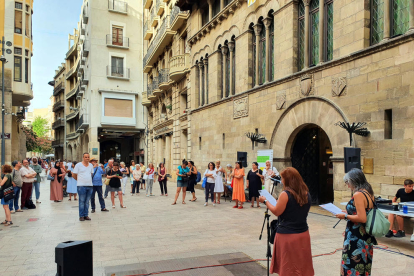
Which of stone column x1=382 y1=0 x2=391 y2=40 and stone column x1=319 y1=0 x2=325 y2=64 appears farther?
stone column x1=319 y1=0 x2=325 y2=64

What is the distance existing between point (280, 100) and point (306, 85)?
60.5 inches

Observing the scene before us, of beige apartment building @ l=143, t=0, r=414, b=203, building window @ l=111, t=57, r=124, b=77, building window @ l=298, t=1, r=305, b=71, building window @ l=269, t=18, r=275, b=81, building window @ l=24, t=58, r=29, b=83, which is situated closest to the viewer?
beige apartment building @ l=143, t=0, r=414, b=203

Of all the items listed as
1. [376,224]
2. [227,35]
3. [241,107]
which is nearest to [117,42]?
[227,35]

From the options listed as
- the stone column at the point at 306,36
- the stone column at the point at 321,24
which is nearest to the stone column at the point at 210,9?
the stone column at the point at 306,36

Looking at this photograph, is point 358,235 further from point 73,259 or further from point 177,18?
point 177,18

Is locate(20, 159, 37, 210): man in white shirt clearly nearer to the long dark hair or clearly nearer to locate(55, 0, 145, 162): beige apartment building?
the long dark hair

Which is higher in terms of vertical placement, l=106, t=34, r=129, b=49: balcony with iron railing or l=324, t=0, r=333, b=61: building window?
l=106, t=34, r=129, b=49: balcony with iron railing

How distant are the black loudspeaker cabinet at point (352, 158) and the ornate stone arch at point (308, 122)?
1209 millimetres

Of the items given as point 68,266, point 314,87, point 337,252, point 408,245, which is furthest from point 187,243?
point 314,87

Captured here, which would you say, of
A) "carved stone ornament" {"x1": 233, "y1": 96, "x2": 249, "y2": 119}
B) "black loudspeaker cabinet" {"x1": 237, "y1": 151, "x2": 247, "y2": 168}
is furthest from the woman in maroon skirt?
"carved stone ornament" {"x1": 233, "y1": 96, "x2": 249, "y2": 119}

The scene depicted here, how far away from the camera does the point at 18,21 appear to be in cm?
2480

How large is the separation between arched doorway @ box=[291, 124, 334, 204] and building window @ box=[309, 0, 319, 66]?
288cm

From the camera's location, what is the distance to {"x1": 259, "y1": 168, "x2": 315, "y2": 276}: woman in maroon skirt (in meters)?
3.62

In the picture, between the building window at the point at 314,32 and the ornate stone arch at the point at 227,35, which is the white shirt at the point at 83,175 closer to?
the building window at the point at 314,32
